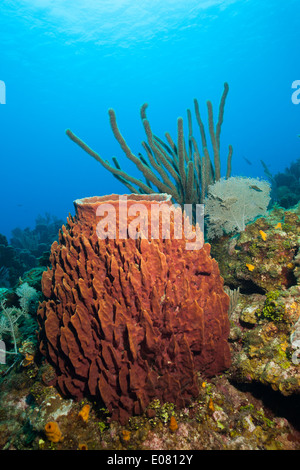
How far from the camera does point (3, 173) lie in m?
122

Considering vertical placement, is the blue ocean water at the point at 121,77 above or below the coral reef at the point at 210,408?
above

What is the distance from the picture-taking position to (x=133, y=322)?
6.93 ft

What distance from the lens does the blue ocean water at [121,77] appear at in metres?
36.3

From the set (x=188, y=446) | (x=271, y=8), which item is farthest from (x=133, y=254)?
(x=271, y=8)

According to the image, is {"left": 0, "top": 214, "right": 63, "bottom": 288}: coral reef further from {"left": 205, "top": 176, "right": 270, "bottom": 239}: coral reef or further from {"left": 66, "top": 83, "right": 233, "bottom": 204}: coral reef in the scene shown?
{"left": 205, "top": 176, "right": 270, "bottom": 239}: coral reef

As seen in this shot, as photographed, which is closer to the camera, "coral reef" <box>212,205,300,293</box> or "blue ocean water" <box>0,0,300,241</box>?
"coral reef" <box>212,205,300,293</box>

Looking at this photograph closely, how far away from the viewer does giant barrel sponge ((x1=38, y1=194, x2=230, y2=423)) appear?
1967 mm

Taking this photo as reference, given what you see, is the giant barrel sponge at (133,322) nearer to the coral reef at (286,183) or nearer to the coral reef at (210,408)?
the coral reef at (210,408)

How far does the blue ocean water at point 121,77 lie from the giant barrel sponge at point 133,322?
421 centimetres

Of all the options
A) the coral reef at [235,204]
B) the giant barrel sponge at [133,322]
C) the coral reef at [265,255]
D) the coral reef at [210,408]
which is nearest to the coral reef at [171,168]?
the coral reef at [235,204]

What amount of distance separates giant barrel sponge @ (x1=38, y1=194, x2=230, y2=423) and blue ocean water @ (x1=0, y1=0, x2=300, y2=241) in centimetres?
421

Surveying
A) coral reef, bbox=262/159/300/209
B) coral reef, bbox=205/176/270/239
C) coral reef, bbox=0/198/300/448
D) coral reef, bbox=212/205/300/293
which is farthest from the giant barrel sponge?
coral reef, bbox=262/159/300/209

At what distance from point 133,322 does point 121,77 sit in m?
79.1

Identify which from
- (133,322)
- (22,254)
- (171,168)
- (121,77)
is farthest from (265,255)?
(121,77)
